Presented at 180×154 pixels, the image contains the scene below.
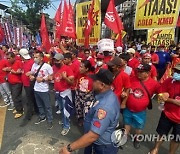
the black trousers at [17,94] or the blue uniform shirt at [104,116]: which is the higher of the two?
A: the blue uniform shirt at [104,116]

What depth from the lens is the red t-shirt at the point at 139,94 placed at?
3.69m

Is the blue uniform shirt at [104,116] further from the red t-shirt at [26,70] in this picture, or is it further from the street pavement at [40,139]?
the red t-shirt at [26,70]

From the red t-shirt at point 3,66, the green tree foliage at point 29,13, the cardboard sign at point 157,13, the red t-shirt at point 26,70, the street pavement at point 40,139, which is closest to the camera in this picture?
the street pavement at point 40,139

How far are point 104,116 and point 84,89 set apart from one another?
2.24 metres

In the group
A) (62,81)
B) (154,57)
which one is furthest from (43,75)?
(154,57)

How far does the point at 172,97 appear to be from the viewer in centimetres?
328

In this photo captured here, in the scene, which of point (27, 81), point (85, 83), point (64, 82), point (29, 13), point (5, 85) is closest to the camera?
point (85, 83)

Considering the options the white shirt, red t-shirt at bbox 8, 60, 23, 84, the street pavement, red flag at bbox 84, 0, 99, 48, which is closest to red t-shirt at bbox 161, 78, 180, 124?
the street pavement

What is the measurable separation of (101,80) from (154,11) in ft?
16.5

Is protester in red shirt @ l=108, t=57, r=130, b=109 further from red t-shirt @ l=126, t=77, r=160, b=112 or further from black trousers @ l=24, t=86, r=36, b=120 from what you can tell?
black trousers @ l=24, t=86, r=36, b=120

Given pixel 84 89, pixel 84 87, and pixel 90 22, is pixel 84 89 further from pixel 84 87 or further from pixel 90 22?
pixel 90 22

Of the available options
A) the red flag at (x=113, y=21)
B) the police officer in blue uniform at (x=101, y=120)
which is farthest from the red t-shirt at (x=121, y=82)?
the red flag at (x=113, y=21)

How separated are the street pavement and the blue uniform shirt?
1816 millimetres

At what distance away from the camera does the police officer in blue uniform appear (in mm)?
1972
